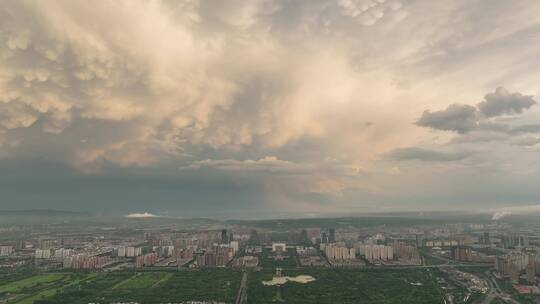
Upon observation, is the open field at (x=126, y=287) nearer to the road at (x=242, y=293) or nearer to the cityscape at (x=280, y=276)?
the cityscape at (x=280, y=276)

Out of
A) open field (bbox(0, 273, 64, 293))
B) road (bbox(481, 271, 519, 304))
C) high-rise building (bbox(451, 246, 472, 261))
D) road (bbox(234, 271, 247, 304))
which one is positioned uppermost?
high-rise building (bbox(451, 246, 472, 261))

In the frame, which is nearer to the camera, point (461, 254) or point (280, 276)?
point (280, 276)

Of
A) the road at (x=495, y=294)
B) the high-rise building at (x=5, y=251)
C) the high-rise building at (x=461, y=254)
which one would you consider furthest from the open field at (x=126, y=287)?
the high-rise building at (x=461, y=254)

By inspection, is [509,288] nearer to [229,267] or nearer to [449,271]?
[449,271]

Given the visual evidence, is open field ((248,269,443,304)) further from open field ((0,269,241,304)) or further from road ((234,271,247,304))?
open field ((0,269,241,304))

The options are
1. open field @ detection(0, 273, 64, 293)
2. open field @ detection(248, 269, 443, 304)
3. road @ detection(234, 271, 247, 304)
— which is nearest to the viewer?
road @ detection(234, 271, 247, 304)

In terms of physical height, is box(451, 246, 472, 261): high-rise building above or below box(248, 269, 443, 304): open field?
above

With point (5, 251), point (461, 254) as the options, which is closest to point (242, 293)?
point (461, 254)

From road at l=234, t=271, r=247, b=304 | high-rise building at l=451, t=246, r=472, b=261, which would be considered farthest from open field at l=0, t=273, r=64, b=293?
Answer: high-rise building at l=451, t=246, r=472, b=261

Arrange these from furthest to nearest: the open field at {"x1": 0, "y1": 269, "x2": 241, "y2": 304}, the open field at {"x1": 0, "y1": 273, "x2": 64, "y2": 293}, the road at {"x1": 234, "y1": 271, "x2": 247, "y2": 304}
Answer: the open field at {"x1": 0, "y1": 273, "x2": 64, "y2": 293} < the open field at {"x1": 0, "y1": 269, "x2": 241, "y2": 304} < the road at {"x1": 234, "y1": 271, "x2": 247, "y2": 304}

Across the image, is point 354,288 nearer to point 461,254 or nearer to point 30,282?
point 461,254

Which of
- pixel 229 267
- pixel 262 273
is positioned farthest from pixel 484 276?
pixel 229 267
